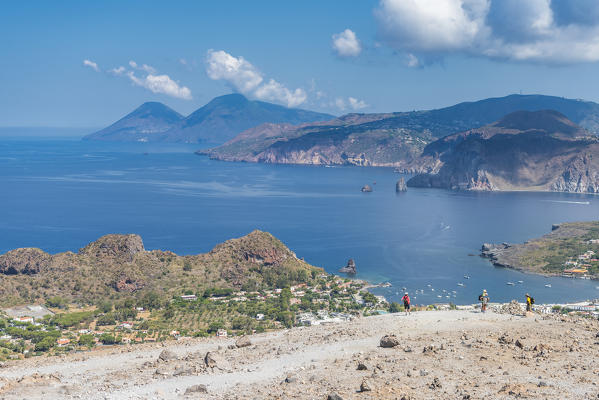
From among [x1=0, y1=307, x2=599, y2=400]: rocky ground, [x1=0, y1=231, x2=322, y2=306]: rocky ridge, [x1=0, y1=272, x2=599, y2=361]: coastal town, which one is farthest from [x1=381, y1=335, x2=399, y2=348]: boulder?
[x1=0, y1=231, x2=322, y2=306]: rocky ridge

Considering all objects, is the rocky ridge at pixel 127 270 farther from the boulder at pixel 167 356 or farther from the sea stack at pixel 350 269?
the boulder at pixel 167 356

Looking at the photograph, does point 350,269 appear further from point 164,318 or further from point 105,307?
point 105,307

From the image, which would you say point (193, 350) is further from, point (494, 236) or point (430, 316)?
point (494, 236)

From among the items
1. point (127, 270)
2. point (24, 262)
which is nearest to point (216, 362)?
point (127, 270)

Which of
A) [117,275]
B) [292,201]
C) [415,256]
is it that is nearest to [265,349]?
[117,275]

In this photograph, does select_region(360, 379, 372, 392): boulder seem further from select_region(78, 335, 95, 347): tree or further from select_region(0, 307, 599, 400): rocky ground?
select_region(78, 335, 95, 347): tree
